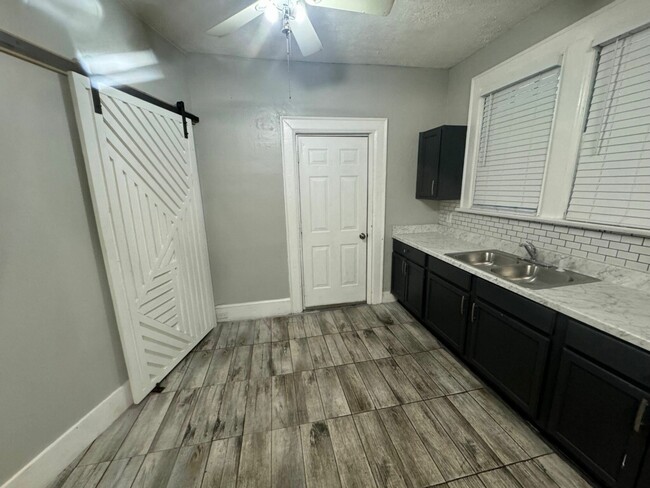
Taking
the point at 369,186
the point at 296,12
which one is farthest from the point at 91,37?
the point at 369,186

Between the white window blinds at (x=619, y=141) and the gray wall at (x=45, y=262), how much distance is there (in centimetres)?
311

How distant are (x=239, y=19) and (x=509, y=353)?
8.47 feet

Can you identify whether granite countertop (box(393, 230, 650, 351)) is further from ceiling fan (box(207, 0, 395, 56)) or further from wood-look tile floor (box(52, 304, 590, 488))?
ceiling fan (box(207, 0, 395, 56))

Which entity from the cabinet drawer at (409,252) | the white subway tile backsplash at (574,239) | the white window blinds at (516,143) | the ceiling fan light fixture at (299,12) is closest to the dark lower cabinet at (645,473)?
the white subway tile backsplash at (574,239)

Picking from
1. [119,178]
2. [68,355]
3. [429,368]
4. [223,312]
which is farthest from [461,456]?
[119,178]

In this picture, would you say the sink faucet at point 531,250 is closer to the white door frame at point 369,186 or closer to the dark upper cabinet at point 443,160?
the dark upper cabinet at point 443,160

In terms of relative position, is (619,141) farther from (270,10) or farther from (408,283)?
(270,10)

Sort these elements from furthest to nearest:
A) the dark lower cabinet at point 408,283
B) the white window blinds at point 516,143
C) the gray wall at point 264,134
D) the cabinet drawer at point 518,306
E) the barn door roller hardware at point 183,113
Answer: the dark lower cabinet at point 408,283 < the gray wall at point 264,134 < the barn door roller hardware at point 183,113 < the white window blinds at point 516,143 < the cabinet drawer at point 518,306

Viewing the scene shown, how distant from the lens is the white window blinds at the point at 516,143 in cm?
194

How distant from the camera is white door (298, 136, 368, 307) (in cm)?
285

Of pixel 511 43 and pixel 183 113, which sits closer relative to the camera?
pixel 511 43

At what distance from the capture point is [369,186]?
118 inches

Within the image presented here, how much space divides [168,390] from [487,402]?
2.32 metres

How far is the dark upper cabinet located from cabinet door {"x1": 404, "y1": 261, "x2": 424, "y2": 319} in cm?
82
